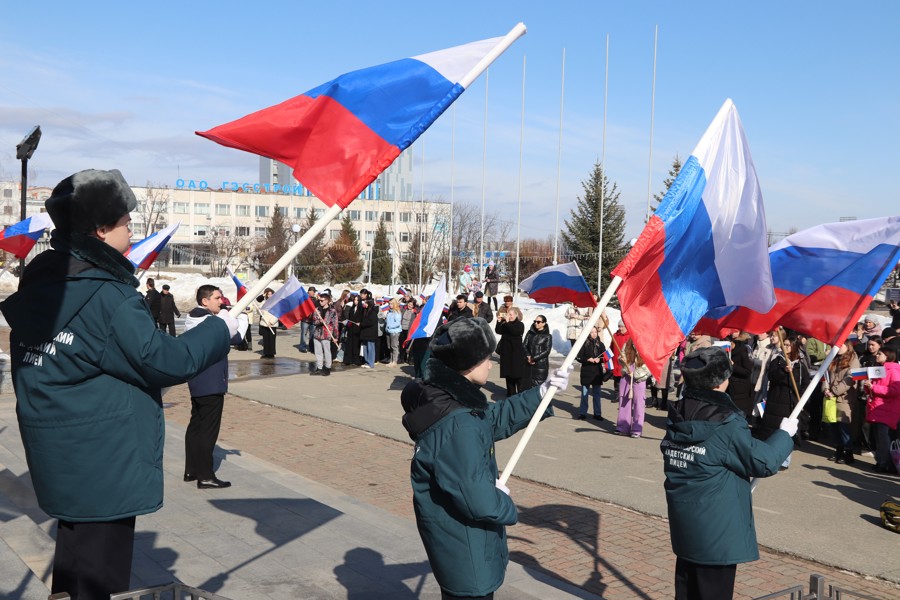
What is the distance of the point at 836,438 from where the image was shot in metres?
11.8

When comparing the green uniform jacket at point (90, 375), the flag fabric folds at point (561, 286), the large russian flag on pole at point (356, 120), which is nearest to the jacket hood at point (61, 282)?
the green uniform jacket at point (90, 375)

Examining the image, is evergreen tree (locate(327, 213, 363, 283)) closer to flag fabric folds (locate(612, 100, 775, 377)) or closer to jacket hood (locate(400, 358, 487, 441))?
flag fabric folds (locate(612, 100, 775, 377))

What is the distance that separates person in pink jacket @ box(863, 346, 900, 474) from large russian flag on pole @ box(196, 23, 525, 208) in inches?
329

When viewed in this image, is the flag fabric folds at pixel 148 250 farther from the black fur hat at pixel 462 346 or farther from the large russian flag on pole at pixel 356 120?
the black fur hat at pixel 462 346

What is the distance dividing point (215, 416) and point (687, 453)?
5.66 metres

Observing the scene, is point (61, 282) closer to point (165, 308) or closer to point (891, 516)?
point (891, 516)

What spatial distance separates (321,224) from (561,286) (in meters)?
9.21

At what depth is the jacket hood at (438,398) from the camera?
352cm

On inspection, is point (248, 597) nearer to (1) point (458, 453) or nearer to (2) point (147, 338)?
(1) point (458, 453)

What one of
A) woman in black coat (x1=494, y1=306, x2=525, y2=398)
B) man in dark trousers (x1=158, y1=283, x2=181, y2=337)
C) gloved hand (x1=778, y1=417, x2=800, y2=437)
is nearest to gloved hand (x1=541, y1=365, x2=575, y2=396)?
gloved hand (x1=778, y1=417, x2=800, y2=437)

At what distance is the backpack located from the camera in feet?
27.2

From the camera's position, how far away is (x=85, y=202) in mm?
2990

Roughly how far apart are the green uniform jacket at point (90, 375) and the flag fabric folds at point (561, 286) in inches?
377

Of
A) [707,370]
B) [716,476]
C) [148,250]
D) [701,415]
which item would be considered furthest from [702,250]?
[148,250]
